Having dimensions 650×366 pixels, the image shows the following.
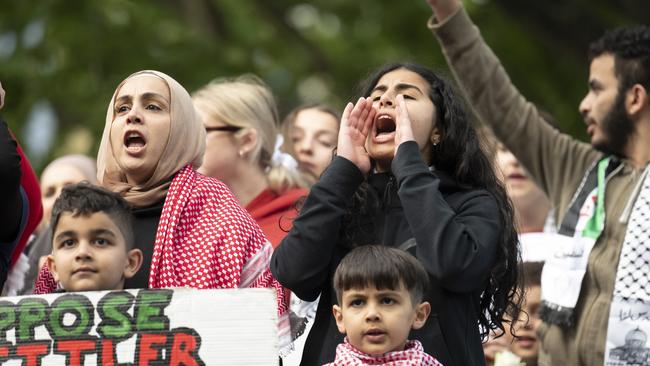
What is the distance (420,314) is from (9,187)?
1.54m

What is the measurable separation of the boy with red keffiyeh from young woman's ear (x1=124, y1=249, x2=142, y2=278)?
2.28 feet

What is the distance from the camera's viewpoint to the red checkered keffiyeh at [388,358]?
4.48 metres

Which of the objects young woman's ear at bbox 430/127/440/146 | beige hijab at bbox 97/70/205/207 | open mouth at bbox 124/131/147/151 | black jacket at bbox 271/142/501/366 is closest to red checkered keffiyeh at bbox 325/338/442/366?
black jacket at bbox 271/142/501/366

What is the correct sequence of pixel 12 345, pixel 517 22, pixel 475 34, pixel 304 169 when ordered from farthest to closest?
pixel 517 22, pixel 304 169, pixel 475 34, pixel 12 345

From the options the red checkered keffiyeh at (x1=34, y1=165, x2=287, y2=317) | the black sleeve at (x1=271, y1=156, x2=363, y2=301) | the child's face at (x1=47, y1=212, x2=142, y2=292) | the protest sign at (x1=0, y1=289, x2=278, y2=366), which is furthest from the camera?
the red checkered keffiyeh at (x1=34, y1=165, x2=287, y2=317)

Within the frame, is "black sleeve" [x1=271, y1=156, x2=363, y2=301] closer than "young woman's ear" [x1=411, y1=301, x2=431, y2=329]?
No

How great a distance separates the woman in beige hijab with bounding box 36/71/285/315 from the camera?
4.93 meters

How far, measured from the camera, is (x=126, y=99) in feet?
17.2

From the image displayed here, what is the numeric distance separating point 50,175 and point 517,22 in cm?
473

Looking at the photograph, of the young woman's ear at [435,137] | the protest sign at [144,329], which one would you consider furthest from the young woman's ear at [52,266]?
the young woman's ear at [435,137]

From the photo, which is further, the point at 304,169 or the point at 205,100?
the point at 304,169

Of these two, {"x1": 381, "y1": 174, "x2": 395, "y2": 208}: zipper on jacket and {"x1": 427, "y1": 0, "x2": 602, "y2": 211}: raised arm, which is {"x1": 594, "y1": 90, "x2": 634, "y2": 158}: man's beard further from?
{"x1": 381, "y1": 174, "x2": 395, "y2": 208}: zipper on jacket

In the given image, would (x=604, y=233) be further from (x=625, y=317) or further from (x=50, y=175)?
(x=50, y=175)

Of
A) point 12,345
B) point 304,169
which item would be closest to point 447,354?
point 12,345
